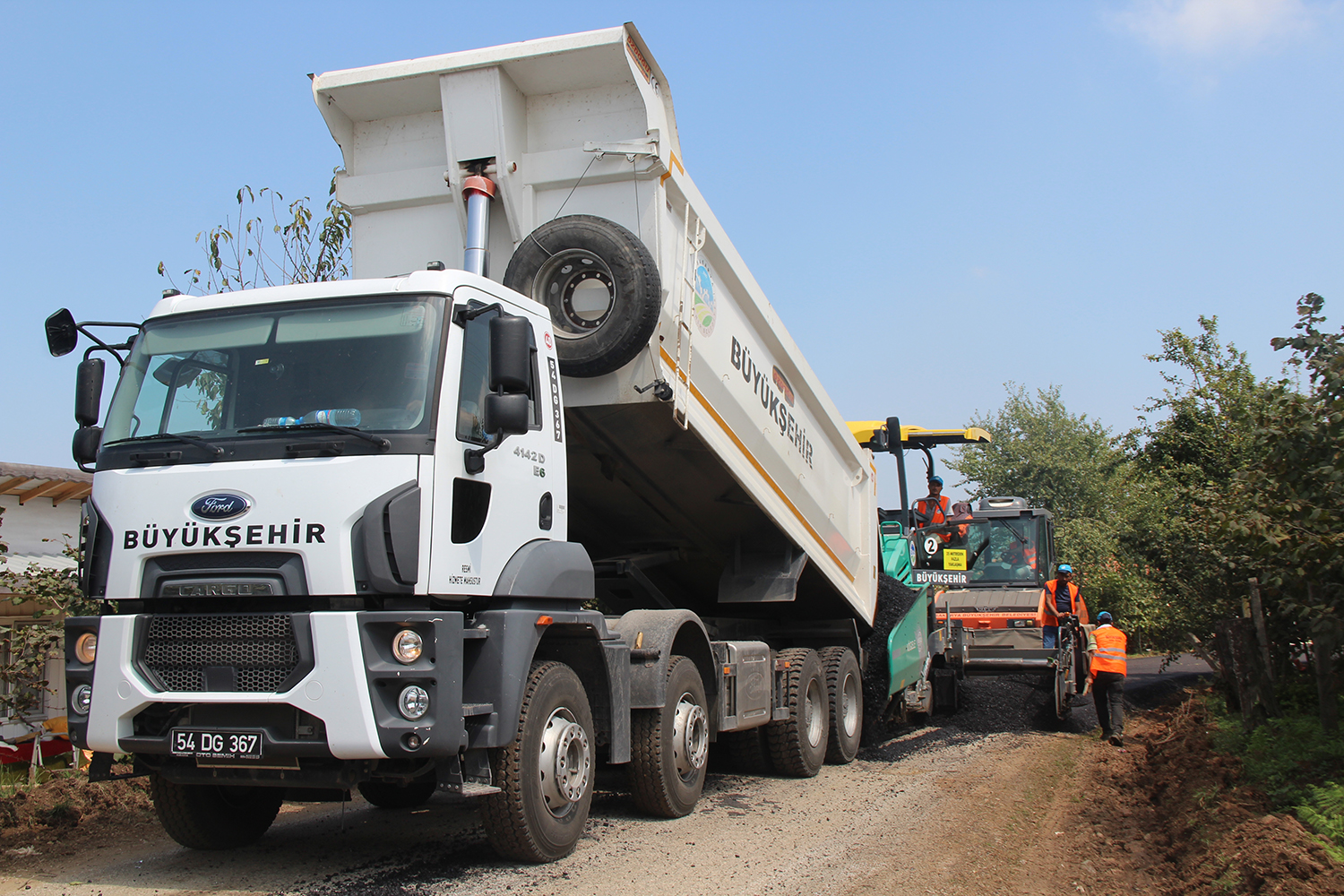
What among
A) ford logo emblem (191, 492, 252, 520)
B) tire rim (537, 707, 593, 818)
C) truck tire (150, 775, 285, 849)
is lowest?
truck tire (150, 775, 285, 849)

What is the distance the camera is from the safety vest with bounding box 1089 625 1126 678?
35.8 feet

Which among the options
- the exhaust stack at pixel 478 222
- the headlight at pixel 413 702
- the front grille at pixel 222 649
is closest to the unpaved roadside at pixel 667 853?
the headlight at pixel 413 702

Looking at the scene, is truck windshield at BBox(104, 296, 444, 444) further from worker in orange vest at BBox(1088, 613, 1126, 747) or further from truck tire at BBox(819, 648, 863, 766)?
worker in orange vest at BBox(1088, 613, 1126, 747)

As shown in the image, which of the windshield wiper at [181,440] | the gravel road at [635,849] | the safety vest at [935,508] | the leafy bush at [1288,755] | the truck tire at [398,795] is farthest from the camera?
the safety vest at [935,508]

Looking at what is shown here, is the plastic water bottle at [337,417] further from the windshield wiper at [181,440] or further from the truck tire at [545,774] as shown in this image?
the truck tire at [545,774]

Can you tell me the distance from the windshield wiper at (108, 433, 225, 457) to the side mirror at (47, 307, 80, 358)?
2.39 feet

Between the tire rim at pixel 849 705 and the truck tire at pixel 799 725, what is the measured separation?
0.32 m

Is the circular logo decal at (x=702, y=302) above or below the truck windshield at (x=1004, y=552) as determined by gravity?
above

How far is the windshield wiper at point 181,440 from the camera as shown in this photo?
4750 mm

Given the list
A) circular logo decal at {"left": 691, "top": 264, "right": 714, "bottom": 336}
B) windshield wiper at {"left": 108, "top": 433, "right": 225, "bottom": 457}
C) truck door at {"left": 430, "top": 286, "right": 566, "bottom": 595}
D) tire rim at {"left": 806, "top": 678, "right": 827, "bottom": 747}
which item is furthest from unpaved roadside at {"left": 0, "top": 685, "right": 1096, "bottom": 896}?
circular logo decal at {"left": 691, "top": 264, "right": 714, "bottom": 336}

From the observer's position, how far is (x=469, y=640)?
4.95 meters

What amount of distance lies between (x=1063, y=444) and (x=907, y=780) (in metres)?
27.2

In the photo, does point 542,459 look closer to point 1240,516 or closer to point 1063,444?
point 1240,516

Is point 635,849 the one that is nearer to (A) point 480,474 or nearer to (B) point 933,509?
(A) point 480,474
